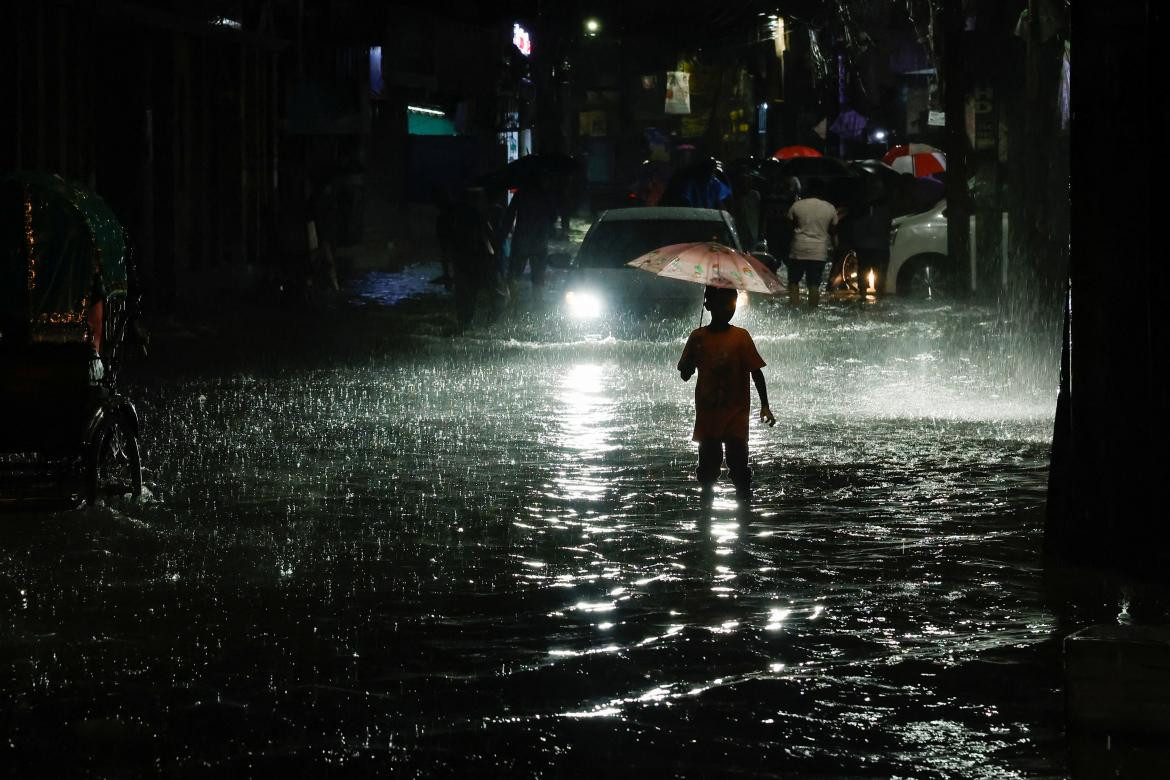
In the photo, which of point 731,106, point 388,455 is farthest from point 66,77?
point 731,106

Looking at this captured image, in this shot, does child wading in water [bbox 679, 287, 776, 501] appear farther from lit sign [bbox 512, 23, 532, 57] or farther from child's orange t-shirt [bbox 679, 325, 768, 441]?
lit sign [bbox 512, 23, 532, 57]

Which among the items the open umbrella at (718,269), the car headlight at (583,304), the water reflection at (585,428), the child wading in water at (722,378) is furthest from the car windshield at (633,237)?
the child wading in water at (722,378)

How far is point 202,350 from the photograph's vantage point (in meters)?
19.3

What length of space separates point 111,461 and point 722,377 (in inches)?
132

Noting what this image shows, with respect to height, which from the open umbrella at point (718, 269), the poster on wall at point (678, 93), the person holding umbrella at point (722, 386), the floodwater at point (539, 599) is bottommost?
the floodwater at point (539, 599)

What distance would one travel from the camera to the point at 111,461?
9.86m

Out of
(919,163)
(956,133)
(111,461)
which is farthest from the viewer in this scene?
(919,163)

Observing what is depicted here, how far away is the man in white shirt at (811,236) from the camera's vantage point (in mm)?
24609

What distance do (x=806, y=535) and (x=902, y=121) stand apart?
5976cm

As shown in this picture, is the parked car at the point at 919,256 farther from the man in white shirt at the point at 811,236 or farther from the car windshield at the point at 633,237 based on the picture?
the car windshield at the point at 633,237

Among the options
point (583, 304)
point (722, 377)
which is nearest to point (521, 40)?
point (583, 304)

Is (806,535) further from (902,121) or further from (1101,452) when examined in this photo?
(902,121)

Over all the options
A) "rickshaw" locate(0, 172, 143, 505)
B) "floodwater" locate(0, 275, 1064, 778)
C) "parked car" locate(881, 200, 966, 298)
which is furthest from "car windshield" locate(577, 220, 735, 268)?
"rickshaw" locate(0, 172, 143, 505)

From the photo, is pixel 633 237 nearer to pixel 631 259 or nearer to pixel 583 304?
pixel 631 259
